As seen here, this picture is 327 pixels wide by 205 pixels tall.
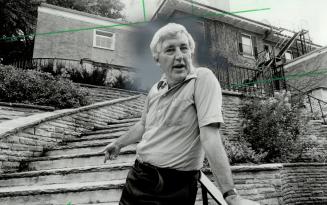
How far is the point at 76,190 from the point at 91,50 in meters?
14.3

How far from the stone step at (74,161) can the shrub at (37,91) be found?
2445mm

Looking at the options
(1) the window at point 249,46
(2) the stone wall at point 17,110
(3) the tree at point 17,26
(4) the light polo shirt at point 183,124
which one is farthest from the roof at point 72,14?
(4) the light polo shirt at point 183,124

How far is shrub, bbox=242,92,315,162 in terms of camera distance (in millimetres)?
6117

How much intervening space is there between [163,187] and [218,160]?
345mm

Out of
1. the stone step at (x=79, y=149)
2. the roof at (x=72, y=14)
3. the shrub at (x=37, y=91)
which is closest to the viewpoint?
the stone step at (x=79, y=149)

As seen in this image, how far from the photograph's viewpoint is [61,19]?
16.2 meters

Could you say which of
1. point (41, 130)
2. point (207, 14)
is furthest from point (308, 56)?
point (41, 130)

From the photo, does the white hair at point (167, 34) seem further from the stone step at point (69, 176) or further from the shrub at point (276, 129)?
the shrub at point (276, 129)

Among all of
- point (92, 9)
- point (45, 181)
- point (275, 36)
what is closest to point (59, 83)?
point (45, 181)

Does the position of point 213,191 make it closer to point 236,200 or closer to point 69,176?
point 236,200

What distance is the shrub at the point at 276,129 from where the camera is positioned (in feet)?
20.1

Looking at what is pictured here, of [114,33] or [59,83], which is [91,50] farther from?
[59,83]

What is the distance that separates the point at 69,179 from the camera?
348cm

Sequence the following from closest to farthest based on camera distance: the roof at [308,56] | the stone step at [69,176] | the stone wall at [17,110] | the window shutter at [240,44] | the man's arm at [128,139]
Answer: the man's arm at [128,139], the stone step at [69,176], the stone wall at [17,110], the roof at [308,56], the window shutter at [240,44]
